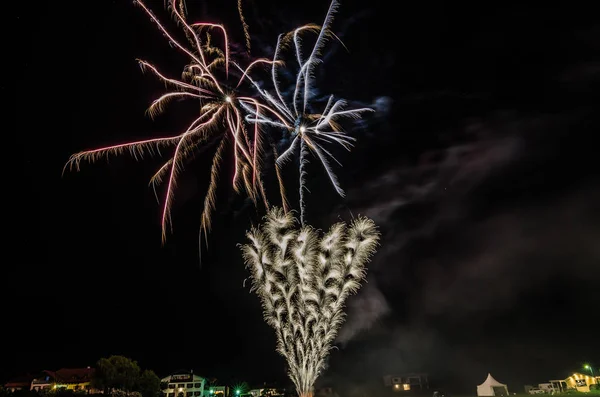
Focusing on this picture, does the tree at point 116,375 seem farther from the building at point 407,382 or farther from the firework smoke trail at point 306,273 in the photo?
the firework smoke trail at point 306,273

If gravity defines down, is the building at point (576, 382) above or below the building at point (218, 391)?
above

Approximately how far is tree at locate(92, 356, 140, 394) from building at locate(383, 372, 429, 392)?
3564 cm

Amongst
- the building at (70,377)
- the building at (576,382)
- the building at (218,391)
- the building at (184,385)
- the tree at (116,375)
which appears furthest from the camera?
the building at (218,391)

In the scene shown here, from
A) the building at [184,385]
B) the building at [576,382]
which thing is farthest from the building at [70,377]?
the building at [576,382]

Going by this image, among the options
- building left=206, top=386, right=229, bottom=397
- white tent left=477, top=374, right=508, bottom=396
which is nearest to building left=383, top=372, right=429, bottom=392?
white tent left=477, top=374, right=508, bottom=396

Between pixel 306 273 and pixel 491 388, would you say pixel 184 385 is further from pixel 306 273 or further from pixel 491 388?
pixel 306 273

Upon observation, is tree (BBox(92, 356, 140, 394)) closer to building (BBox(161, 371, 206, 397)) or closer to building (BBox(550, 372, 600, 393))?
building (BBox(161, 371, 206, 397))

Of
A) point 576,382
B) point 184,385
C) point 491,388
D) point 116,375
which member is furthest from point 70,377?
point 576,382

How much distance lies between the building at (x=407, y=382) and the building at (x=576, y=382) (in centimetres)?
1790

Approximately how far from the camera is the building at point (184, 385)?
76.4 metres

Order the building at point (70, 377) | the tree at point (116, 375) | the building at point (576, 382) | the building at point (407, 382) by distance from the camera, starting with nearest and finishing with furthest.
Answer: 1. the building at point (576, 382)
2. the building at point (407, 382)
3. the tree at point (116, 375)
4. the building at point (70, 377)

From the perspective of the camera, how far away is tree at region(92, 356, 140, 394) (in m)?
54.1

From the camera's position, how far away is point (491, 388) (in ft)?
151

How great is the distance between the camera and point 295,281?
21.1m
